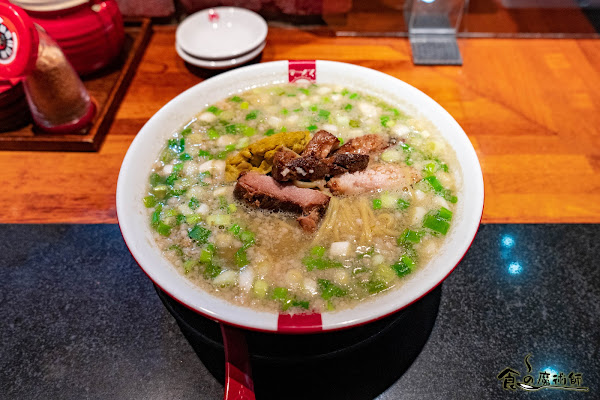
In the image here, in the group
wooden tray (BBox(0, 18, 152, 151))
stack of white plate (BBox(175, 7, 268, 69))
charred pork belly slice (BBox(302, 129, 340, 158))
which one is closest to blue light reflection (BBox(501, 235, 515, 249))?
charred pork belly slice (BBox(302, 129, 340, 158))

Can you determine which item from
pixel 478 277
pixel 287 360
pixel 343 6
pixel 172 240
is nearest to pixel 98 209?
pixel 172 240

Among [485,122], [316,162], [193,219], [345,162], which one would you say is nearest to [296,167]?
[316,162]

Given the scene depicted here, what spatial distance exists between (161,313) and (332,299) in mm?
738

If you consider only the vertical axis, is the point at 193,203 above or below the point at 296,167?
below

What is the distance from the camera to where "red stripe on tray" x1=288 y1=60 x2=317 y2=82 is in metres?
1.98

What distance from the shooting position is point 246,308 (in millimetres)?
1220

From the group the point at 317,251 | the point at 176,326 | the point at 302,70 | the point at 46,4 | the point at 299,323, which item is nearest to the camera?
the point at 299,323

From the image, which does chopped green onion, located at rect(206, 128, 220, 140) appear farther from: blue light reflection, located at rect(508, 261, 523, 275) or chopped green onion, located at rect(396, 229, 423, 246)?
blue light reflection, located at rect(508, 261, 523, 275)

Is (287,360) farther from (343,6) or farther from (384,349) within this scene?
(343,6)

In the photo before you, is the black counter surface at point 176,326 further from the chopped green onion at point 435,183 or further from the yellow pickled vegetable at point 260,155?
the yellow pickled vegetable at point 260,155

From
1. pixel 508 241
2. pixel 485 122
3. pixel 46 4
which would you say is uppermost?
pixel 46 4

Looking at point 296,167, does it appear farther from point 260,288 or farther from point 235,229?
point 260,288

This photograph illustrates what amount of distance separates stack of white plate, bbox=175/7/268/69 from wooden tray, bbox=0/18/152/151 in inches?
11.9

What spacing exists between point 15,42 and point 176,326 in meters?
1.36
